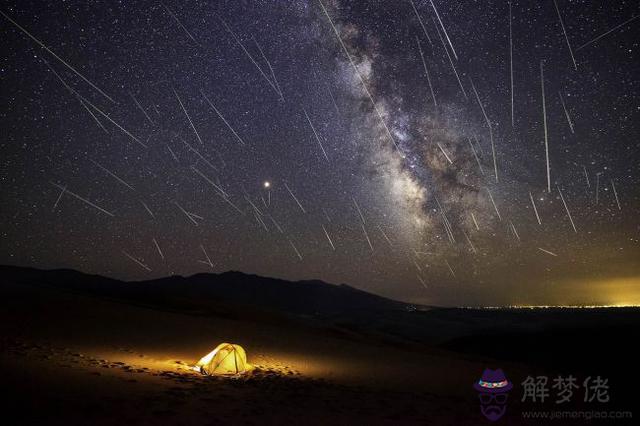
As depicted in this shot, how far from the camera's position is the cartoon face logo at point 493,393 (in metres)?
10.6

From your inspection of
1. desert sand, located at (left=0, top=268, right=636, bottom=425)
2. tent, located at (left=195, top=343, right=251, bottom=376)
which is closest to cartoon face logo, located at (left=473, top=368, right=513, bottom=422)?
desert sand, located at (left=0, top=268, right=636, bottom=425)

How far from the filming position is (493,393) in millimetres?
12945

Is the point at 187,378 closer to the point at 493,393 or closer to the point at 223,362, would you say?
the point at 223,362

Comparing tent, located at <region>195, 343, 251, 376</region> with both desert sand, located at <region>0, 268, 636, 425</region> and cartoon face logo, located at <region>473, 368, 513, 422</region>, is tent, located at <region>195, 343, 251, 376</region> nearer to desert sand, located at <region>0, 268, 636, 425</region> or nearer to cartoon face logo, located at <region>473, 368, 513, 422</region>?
desert sand, located at <region>0, 268, 636, 425</region>

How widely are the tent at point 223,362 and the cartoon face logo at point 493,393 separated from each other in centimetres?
803

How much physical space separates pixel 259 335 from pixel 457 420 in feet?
53.0

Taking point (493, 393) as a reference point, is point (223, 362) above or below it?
below

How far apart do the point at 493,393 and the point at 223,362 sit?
9315mm

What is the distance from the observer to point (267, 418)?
8969 mm

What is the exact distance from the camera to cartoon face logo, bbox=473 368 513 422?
10.6 meters

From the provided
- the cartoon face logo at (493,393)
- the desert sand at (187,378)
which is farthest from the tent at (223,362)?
the cartoon face logo at (493,393)

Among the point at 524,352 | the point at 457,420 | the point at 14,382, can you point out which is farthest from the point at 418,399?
the point at 524,352

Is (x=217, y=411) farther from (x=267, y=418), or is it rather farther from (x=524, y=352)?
(x=524, y=352)

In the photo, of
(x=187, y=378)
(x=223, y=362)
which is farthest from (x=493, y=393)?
(x=187, y=378)
